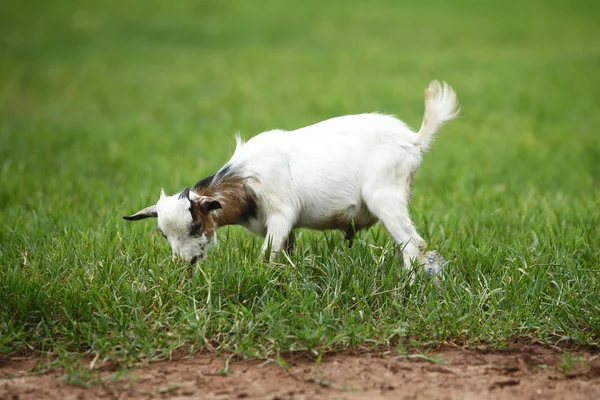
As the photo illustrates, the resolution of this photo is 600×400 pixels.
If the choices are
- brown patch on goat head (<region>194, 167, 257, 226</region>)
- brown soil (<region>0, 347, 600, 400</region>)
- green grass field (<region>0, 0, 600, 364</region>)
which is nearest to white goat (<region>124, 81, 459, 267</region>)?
A: brown patch on goat head (<region>194, 167, 257, 226</region>)

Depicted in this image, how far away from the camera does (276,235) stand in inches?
198

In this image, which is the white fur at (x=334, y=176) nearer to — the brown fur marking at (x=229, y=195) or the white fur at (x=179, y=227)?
the brown fur marking at (x=229, y=195)

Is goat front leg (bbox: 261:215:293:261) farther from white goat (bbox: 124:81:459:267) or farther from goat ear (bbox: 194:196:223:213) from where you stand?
goat ear (bbox: 194:196:223:213)

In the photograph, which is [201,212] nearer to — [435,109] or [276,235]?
[276,235]

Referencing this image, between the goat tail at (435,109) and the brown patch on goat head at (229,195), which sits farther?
the goat tail at (435,109)

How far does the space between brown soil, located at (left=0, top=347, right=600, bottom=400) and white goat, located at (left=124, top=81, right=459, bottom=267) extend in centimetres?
93

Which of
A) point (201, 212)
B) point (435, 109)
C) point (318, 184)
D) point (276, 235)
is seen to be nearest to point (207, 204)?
point (201, 212)

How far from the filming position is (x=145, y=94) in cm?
1554

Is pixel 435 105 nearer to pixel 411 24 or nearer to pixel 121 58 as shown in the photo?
pixel 121 58

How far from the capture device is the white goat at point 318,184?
5.07 m

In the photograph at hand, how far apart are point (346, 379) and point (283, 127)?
822cm

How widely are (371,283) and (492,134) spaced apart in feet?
25.1

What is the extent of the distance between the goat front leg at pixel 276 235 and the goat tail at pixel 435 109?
1.14 m

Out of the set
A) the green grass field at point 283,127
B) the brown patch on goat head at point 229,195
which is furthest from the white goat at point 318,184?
the green grass field at point 283,127
